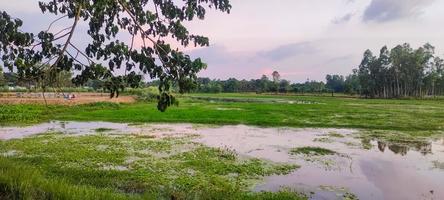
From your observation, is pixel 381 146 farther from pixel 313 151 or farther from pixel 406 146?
pixel 313 151

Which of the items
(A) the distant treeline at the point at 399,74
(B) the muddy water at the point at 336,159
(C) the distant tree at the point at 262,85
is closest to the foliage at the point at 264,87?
(C) the distant tree at the point at 262,85

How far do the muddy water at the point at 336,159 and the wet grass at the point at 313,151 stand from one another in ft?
1.00

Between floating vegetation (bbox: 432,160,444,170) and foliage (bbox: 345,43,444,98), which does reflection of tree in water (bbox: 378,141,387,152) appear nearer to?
floating vegetation (bbox: 432,160,444,170)

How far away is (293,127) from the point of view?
23.5m

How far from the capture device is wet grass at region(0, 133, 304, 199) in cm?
656

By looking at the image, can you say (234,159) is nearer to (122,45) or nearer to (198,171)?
(198,171)

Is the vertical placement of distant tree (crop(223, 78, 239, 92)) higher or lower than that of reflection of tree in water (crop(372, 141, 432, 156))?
higher

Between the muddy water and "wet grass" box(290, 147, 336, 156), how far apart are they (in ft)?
1.00

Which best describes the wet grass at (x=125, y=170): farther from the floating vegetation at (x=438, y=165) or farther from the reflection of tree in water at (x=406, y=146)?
the reflection of tree in water at (x=406, y=146)

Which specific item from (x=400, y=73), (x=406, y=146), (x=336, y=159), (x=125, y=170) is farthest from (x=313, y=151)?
(x=400, y=73)

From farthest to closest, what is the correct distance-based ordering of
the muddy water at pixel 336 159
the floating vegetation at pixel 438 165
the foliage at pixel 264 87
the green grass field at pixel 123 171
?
1. the foliage at pixel 264 87
2. the floating vegetation at pixel 438 165
3. the muddy water at pixel 336 159
4. the green grass field at pixel 123 171

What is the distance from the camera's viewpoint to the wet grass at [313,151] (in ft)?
47.6

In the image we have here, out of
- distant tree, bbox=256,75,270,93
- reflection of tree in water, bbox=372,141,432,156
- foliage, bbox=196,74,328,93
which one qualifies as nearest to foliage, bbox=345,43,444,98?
foliage, bbox=196,74,328,93

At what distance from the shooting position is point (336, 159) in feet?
44.4
